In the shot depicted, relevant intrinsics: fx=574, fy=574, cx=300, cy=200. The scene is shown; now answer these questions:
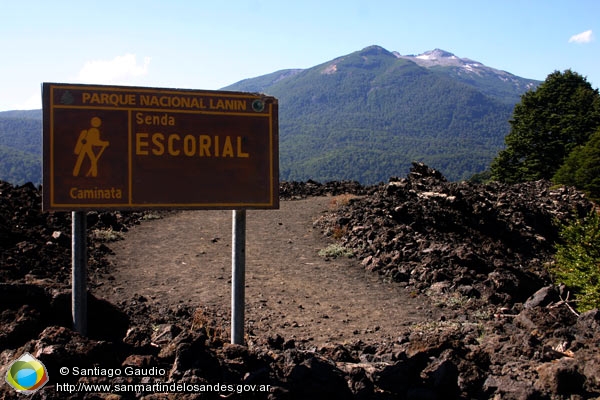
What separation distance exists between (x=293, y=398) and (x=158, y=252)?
7.27 meters

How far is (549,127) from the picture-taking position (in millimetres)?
34906

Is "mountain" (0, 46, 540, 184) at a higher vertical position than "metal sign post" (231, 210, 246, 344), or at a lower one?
higher

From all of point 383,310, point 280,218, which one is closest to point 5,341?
point 383,310

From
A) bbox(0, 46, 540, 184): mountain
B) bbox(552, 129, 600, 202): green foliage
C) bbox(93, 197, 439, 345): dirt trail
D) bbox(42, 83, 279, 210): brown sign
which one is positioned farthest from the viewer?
bbox(0, 46, 540, 184): mountain

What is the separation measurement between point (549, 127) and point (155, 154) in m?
34.7

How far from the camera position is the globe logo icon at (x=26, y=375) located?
3.67m

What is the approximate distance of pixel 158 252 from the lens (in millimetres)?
10789

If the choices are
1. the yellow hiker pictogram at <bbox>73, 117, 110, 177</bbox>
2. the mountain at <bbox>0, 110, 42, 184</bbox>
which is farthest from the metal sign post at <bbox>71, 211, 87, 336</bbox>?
the mountain at <bbox>0, 110, 42, 184</bbox>

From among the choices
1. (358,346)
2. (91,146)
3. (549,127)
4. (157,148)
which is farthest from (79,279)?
(549,127)

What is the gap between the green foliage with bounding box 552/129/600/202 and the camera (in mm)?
21812

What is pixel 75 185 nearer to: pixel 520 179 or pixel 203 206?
pixel 203 206

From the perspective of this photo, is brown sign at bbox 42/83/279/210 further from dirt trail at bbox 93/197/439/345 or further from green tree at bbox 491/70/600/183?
green tree at bbox 491/70/600/183

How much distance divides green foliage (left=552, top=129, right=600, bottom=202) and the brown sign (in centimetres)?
1913

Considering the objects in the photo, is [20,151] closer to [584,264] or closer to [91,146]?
[584,264]
